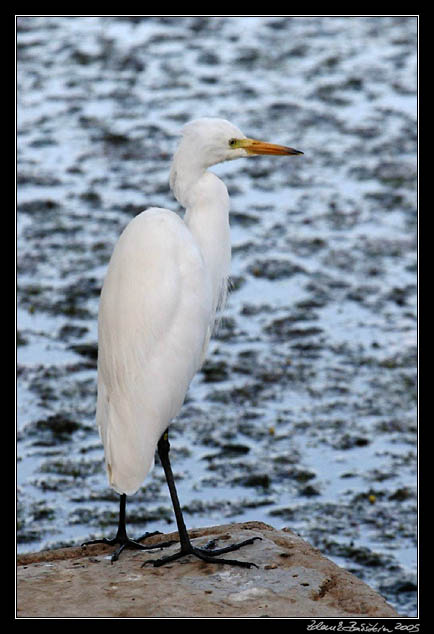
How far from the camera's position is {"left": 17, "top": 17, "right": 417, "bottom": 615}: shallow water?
4.80m

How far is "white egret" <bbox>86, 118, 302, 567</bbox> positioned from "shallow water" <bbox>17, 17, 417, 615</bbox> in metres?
1.23

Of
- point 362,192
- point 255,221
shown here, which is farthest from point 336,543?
point 362,192

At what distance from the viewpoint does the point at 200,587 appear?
3.26 m

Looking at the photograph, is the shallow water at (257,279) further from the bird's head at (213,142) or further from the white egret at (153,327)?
the bird's head at (213,142)

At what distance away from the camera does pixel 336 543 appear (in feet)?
14.9

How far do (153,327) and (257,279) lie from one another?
3.29 meters

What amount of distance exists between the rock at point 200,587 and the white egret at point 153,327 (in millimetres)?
78

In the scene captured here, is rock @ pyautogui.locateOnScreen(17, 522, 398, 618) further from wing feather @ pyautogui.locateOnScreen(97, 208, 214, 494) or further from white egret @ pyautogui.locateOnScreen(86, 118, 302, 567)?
wing feather @ pyautogui.locateOnScreen(97, 208, 214, 494)

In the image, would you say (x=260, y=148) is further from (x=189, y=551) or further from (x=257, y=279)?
(x=257, y=279)

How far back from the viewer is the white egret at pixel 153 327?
341 centimetres

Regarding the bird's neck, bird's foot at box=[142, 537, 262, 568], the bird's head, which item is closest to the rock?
bird's foot at box=[142, 537, 262, 568]

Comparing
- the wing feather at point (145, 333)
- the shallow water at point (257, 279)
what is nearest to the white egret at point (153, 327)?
the wing feather at point (145, 333)

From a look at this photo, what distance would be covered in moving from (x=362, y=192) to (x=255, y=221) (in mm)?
948

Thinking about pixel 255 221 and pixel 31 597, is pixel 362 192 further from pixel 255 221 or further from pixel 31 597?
pixel 31 597
